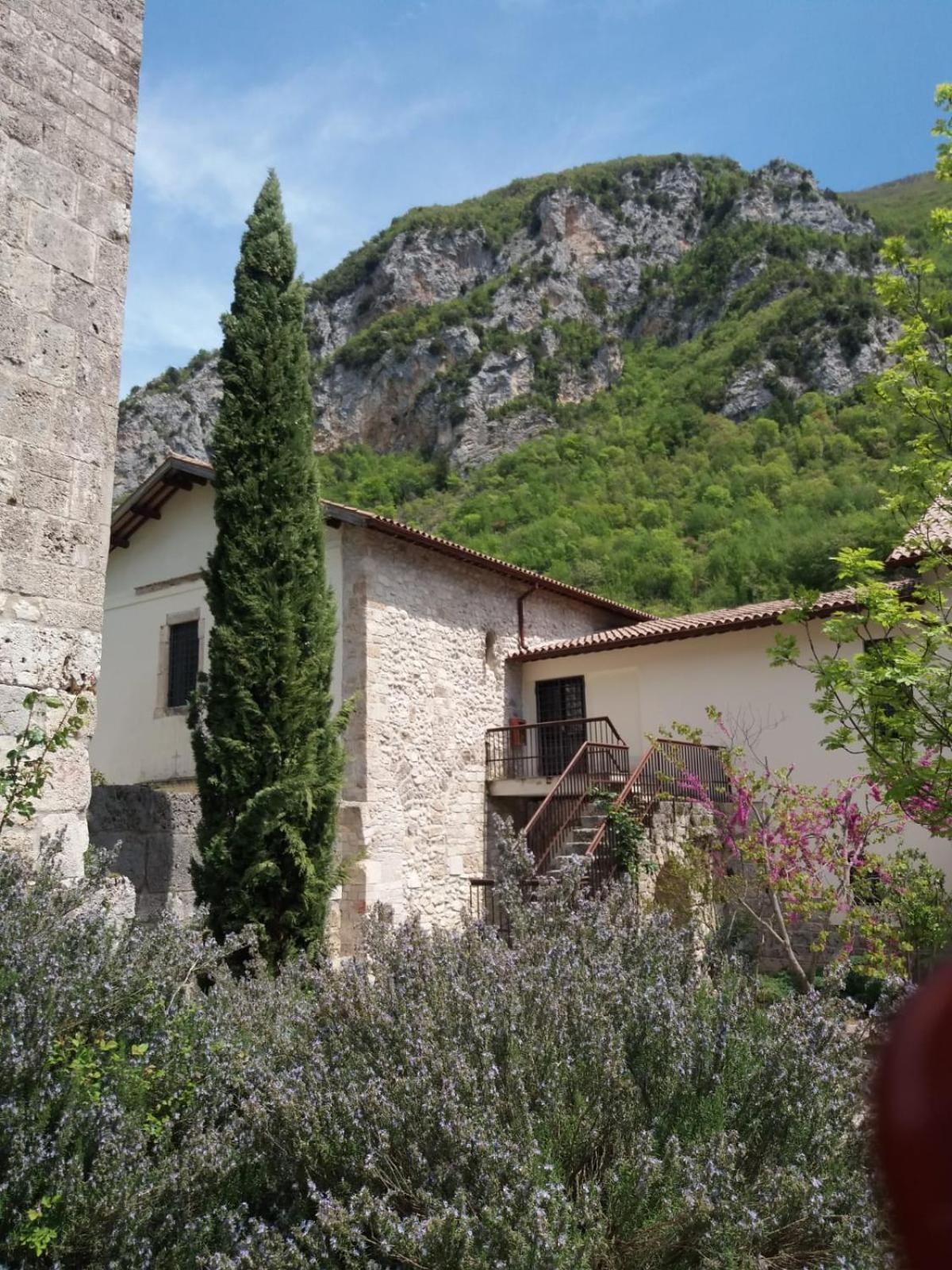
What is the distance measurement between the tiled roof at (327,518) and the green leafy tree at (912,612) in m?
8.32

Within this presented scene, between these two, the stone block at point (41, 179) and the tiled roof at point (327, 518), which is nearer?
the stone block at point (41, 179)

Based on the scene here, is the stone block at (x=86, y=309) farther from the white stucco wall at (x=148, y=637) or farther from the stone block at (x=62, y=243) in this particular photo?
the white stucco wall at (x=148, y=637)

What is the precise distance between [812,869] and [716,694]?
18.7 ft

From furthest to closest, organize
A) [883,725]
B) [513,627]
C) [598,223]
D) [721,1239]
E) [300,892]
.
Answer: [598,223], [513,627], [300,892], [883,725], [721,1239]

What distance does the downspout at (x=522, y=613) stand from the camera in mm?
15906

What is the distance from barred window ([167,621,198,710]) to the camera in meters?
14.6

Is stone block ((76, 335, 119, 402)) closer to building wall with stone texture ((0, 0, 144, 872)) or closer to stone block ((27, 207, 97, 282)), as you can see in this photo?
building wall with stone texture ((0, 0, 144, 872))

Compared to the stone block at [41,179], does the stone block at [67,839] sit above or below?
below

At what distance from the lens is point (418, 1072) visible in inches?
112

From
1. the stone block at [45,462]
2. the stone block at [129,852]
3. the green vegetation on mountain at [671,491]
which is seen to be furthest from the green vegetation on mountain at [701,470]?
the stone block at [45,462]

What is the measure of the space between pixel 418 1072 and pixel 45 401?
3.57 meters

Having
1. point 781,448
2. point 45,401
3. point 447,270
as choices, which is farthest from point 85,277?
point 447,270

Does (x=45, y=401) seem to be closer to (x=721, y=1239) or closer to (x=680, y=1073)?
(x=680, y=1073)

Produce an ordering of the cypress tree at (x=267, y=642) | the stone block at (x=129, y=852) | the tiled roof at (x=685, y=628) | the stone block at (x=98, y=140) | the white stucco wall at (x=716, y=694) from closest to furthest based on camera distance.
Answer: the stone block at (x=98, y=140) < the stone block at (x=129, y=852) < the cypress tree at (x=267, y=642) < the tiled roof at (x=685, y=628) < the white stucco wall at (x=716, y=694)
